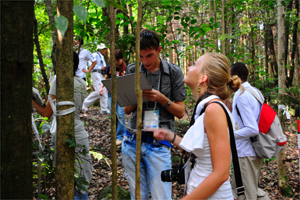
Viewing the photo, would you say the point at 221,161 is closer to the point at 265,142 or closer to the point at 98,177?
the point at 265,142

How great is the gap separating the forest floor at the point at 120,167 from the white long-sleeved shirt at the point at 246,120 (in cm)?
182

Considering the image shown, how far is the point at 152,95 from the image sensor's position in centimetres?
220

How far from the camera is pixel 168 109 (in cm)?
234

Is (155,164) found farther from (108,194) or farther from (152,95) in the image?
(108,194)

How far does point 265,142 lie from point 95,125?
4.99m

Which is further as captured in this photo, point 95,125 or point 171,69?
point 95,125

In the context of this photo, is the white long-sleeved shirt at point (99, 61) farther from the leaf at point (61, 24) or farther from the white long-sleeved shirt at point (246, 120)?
the leaf at point (61, 24)

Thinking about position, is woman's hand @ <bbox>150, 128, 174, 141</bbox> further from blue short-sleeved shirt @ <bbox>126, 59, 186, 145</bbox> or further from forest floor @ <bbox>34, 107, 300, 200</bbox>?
forest floor @ <bbox>34, 107, 300, 200</bbox>

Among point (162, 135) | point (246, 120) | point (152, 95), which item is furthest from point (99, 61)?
point (162, 135)

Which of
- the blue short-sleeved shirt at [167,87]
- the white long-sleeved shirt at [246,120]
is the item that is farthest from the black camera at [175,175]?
the white long-sleeved shirt at [246,120]

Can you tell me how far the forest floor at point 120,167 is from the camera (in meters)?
4.54

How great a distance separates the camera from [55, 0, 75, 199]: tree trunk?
142 centimetres

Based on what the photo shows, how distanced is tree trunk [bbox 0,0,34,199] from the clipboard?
43.9 inches

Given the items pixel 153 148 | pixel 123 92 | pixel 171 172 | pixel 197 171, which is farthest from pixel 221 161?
pixel 123 92
